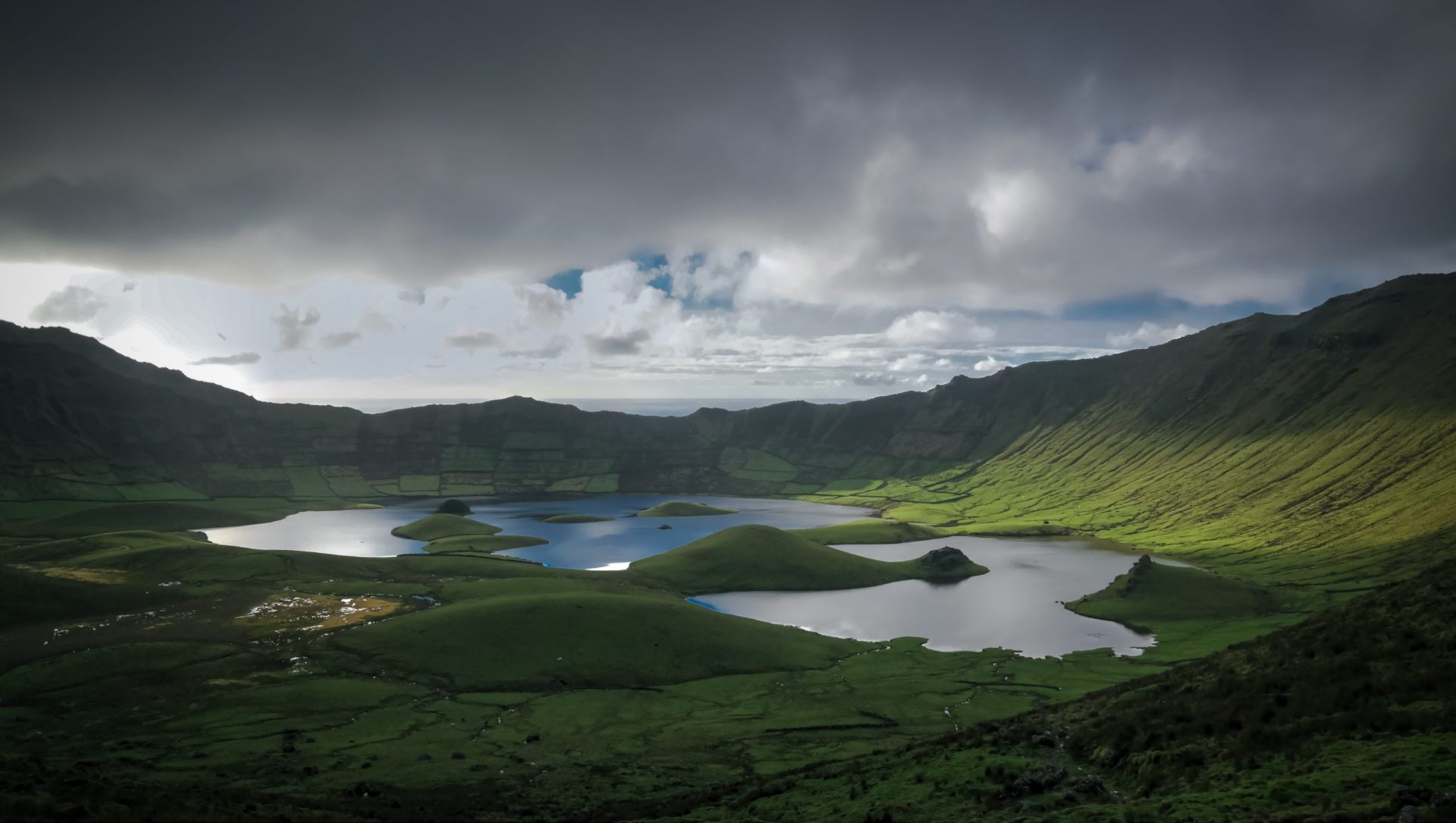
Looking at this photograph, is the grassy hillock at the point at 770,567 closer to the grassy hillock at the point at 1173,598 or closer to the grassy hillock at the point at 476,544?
the grassy hillock at the point at 1173,598

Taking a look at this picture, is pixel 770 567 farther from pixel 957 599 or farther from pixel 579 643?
pixel 579 643

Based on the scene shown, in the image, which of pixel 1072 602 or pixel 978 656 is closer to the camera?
pixel 978 656

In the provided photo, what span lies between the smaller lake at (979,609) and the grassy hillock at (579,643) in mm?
16046

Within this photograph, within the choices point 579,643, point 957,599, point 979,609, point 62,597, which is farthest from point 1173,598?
point 62,597

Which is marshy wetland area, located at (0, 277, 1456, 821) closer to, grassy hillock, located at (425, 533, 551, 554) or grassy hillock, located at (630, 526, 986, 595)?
grassy hillock, located at (630, 526, 986, 595)

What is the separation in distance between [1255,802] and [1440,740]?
258 inches

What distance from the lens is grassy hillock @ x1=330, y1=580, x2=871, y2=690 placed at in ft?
271

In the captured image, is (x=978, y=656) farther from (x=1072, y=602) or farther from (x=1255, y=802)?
(x=1255, y=802)

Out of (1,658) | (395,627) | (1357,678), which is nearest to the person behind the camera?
(1357,678)

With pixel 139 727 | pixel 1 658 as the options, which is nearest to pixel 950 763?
pixel 139 727

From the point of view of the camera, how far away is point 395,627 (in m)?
92.0

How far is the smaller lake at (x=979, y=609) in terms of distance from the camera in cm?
10969

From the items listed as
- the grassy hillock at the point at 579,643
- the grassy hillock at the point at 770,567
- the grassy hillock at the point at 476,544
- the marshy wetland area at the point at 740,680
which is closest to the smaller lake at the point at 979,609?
→ the marshy wetland area at the point at 740,680

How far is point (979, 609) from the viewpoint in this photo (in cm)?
12962
